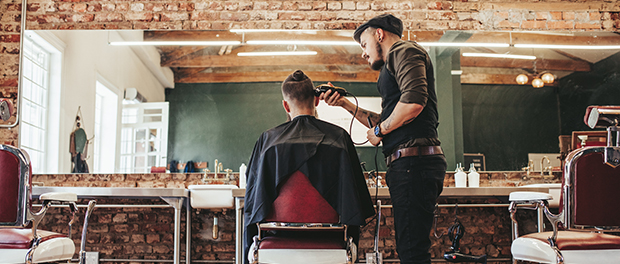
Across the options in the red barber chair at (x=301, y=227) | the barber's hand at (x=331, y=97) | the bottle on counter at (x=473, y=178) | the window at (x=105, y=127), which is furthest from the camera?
the window at (x=105, y=127)

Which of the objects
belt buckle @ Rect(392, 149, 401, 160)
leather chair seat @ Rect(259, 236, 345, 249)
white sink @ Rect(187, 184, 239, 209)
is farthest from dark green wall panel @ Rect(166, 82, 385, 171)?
leather chair seat @ Rect(259, 236, 345, 249)

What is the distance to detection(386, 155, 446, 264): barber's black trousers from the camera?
1.80 m

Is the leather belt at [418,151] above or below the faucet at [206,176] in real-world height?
above

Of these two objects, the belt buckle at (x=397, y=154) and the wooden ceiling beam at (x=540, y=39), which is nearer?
the belt buckle at (x=397, y=154)

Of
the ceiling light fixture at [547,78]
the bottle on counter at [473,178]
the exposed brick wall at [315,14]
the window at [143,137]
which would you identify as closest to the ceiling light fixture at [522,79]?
the ceiling light fixture at [547,78]

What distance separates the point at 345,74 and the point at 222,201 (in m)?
1.45

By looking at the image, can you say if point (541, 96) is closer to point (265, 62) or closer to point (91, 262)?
point (265, 62)

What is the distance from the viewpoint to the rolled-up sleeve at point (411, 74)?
1815 millimetres

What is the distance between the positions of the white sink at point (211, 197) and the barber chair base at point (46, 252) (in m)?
0.97

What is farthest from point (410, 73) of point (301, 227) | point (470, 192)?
point (470, 192)

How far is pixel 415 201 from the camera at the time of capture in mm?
1815

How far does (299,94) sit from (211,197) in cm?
144

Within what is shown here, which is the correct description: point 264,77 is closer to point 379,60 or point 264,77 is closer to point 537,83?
point 379,60

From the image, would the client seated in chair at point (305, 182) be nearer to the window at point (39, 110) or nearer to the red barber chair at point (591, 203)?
the red barber chair at point (591, 203)
